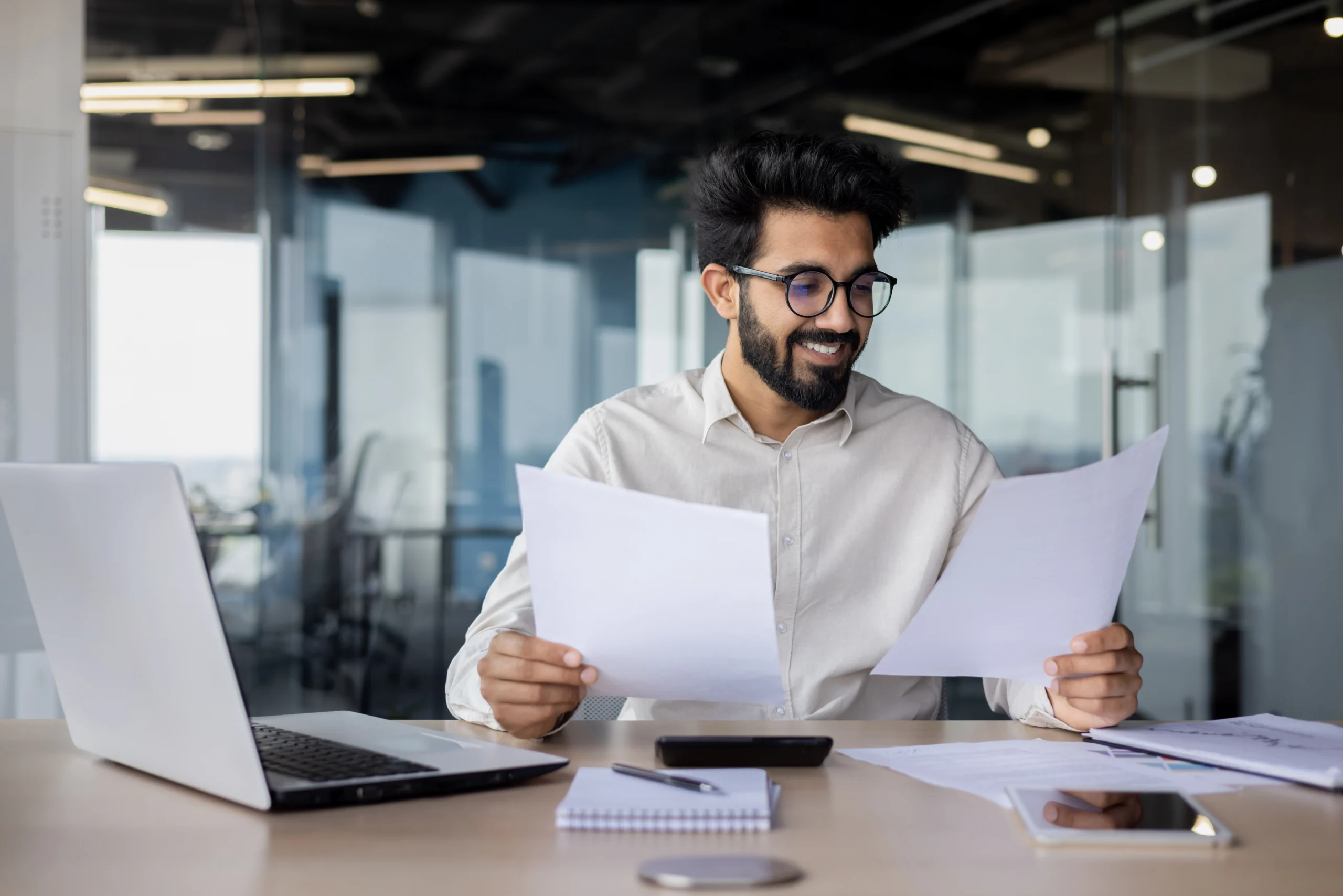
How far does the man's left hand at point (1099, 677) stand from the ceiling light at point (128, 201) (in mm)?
3189

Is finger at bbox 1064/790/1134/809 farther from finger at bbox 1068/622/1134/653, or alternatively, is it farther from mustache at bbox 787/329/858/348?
mustache at bbox 787/329/858/348

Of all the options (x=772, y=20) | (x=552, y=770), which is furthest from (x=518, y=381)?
(x=552, y=770)

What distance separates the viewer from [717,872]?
31.6 inches

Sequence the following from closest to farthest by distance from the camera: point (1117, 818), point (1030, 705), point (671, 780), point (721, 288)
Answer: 1. point (1117, 818)
2. point (671, 780)
3. point (1030, 705)
4. point (721, 288)

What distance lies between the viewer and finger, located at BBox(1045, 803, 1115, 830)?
0.91 m

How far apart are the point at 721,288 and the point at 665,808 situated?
1.10 metres

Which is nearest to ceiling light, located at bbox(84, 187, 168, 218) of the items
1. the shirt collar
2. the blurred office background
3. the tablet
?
the blurred office background

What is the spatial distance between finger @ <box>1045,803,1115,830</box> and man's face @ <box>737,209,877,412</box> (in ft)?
2.78

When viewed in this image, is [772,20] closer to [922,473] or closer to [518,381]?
[518,381]

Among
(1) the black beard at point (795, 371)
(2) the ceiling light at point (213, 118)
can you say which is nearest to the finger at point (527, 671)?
(1) the black beard at point (795, 371)

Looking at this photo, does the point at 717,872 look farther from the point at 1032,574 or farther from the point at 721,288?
the point at 721,288

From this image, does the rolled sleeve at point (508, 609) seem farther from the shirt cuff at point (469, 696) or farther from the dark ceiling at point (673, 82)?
the dark ceiling at point (673, 82)

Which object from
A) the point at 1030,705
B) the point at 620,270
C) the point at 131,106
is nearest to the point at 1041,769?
the point at 1030,705

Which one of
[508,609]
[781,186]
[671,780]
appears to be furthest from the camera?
[781,186]
